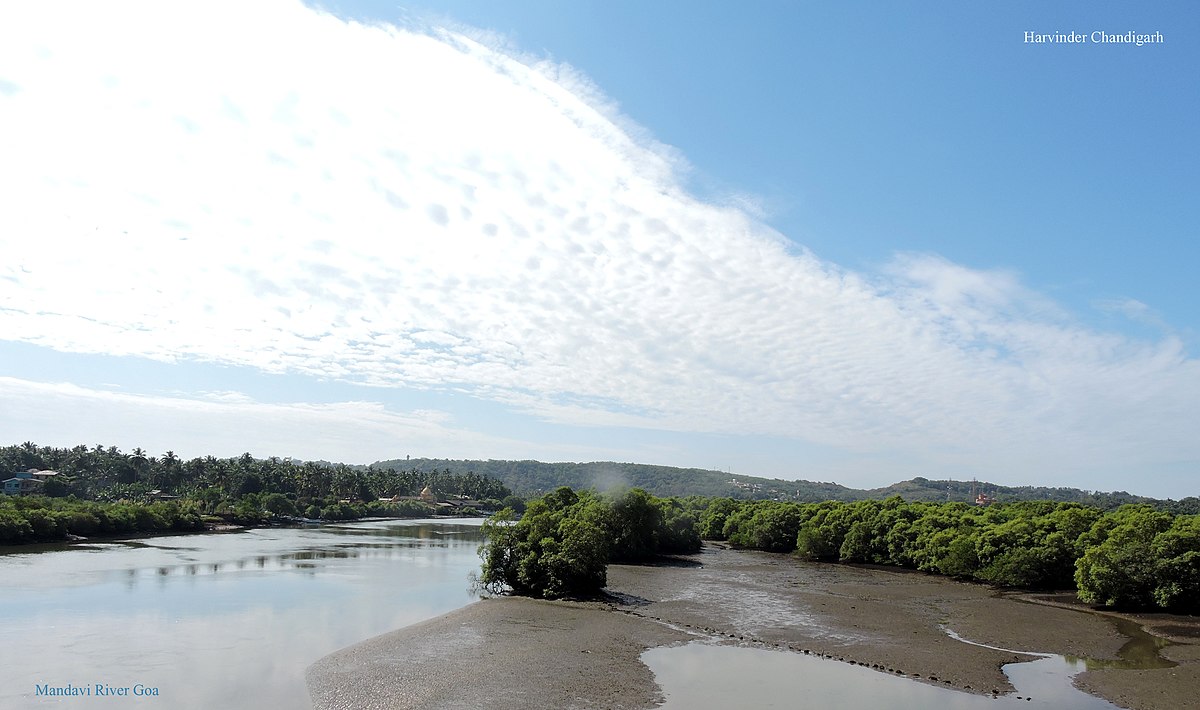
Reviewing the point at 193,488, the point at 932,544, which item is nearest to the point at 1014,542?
the point at 932,544

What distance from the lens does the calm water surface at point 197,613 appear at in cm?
2341

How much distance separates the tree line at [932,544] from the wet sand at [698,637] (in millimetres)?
2452

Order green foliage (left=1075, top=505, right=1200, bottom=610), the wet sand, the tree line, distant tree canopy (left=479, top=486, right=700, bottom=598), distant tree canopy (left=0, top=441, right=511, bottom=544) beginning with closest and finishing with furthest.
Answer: the wet sand, green foliage (left=1075, top=505, right=1200, bottom=610), the tree line, distant tree canopy (left=479, top=486, right=700, bottom=598), distant tree canopy (left=0, top=441, right=511, bottom=544)

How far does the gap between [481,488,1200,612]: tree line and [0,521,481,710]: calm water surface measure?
566 centimetres

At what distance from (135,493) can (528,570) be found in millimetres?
103844

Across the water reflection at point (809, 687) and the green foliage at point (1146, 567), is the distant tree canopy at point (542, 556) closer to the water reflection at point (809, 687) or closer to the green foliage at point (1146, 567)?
the water reflection at point (809, 687)

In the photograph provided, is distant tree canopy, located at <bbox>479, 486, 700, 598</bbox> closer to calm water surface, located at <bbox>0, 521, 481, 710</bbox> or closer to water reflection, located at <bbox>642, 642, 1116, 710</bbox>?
calm water surface, located at <bbox>0, 521, 481, 710</bbox>

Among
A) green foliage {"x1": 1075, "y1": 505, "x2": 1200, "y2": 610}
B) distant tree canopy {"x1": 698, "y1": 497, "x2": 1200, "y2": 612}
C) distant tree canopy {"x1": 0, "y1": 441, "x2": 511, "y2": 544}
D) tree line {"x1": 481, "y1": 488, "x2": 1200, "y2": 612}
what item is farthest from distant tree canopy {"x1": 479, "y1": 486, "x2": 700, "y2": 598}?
distant tree canopy {"x1": 0, "y1": 441, "x2": 511, "y2": 544}

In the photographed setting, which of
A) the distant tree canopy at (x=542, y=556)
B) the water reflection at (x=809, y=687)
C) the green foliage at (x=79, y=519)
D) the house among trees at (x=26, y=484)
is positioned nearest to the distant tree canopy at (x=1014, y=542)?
the water reflection at (x=809, y=687)

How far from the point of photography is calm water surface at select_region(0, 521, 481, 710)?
23.4 meters

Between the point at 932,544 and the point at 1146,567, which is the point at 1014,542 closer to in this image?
the point at 932,544

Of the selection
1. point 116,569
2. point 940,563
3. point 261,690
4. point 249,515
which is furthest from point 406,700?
point 249,515

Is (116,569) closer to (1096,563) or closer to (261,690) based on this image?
(261,690)

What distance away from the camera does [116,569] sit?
50.6m
